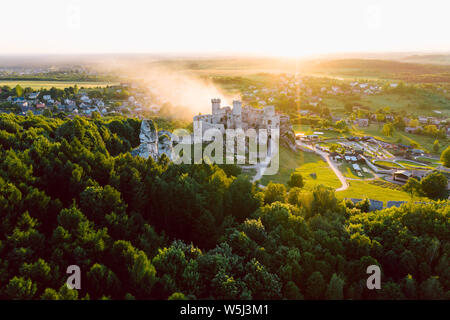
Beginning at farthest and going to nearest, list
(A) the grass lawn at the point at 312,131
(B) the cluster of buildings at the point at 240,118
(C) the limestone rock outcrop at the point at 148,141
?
(A) the grass lawn at the point at 312,131
(B) the cluster of buildings at the point at 240,118
(C) the limestone rock outcrop at the point at 148,141

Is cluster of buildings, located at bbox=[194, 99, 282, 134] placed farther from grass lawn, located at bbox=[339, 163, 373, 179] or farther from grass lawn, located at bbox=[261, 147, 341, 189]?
grass lawn, located at bbox=[339, 163, 373, 179]

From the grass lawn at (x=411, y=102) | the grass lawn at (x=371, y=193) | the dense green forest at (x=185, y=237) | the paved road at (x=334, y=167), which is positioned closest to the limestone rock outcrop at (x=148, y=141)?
the dense green forest at (x=185, y=237)

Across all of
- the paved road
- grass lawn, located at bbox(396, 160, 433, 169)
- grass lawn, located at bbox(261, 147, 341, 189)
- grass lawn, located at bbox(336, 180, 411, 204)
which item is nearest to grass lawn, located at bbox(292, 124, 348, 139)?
the paved road

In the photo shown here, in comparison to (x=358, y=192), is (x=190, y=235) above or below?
above

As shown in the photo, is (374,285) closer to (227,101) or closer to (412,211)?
(412,211)

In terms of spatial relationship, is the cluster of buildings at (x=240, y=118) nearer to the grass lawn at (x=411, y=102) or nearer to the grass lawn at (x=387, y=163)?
the grass lawn at (x=387, y=163)

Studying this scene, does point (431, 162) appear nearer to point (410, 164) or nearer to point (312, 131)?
point (410, 164)

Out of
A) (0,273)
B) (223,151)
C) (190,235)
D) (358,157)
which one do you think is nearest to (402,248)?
(190,235)

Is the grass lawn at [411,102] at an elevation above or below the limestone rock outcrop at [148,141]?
above
